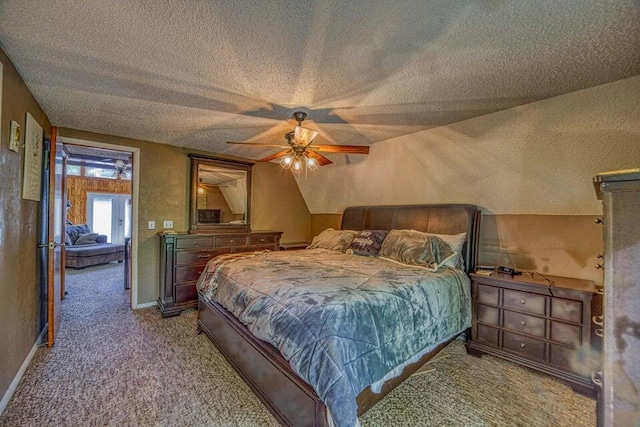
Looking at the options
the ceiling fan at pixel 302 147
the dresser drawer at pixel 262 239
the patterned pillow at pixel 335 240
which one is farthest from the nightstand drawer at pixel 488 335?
the dresser drawer at pixel 262 239

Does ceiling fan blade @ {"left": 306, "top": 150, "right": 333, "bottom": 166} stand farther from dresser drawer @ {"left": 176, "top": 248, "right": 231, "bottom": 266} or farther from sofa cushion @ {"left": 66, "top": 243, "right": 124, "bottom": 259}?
sofa cushion @ {"left": 66, "top": 243, "right": 124, "bottom": 259}

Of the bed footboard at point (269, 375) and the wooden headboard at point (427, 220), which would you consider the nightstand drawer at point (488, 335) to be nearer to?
the wooden headboard at point (427, 220)

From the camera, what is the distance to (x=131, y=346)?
2.74 meters

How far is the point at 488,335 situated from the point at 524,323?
0.34 meters

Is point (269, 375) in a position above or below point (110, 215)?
below

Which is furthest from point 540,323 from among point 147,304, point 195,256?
point 147,304

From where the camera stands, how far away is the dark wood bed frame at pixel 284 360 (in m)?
1.58

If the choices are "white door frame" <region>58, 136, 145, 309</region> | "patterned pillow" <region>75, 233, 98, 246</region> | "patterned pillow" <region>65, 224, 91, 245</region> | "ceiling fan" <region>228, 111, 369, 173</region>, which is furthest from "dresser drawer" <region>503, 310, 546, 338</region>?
"patterned pillow" <region>65, 224, 91, 245</region>

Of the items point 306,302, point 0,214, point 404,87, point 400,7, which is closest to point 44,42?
point 0,214

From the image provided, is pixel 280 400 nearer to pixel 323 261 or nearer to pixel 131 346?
pixel 323 261

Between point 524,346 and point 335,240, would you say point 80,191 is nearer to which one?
point 335,240

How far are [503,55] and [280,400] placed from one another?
270 centimetres

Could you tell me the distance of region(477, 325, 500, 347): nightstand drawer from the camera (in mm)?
2549

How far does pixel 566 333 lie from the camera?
2.21 meters
